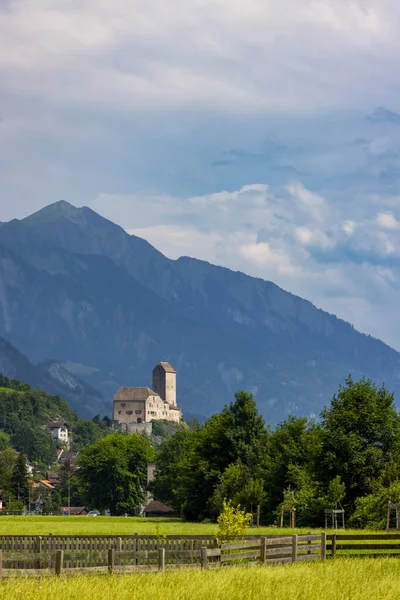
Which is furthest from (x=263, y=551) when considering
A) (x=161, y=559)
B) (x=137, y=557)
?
(x=137, y=557)

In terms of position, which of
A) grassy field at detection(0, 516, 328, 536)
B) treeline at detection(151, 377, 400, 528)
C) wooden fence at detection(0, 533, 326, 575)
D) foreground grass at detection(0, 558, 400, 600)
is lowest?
grassy field at detection(0, 516, 328, 536)

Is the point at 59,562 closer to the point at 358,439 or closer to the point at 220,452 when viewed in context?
the point at 358,439

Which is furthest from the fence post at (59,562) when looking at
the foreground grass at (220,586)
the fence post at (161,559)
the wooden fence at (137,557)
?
the fence post at (161,559)

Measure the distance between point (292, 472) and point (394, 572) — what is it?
52618 mm

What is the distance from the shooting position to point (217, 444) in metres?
111

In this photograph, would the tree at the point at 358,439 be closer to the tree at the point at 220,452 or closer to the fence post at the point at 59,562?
the tree at the point at 220,452

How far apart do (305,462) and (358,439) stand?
14.1m

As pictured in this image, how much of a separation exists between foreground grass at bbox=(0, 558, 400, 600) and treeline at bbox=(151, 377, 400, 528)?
34.2 m

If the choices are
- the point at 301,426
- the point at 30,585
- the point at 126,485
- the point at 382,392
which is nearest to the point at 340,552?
the point at 30,585

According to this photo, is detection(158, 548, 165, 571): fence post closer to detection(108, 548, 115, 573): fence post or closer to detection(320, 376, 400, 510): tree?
detection(108, 548, 115, 573): fence post

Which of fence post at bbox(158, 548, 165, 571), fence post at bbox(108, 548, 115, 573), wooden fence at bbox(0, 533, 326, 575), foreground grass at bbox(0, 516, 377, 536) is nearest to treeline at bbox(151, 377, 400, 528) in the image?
foreground grass at bbox(0, 516, 377, 536)

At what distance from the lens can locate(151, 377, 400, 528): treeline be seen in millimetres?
76438

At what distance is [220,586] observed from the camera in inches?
1104

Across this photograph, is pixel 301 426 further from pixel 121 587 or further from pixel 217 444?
pixel 121 587
